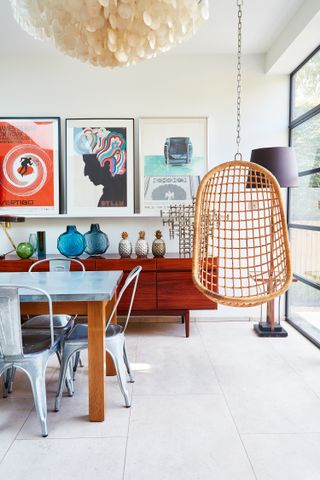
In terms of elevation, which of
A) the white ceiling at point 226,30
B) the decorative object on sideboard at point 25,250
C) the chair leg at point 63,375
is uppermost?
the white ceiling at point 226,30

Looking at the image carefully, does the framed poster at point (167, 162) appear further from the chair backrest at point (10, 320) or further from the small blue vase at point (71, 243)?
the chair backrest at point (10, 320)

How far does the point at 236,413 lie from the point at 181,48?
3.46 meters

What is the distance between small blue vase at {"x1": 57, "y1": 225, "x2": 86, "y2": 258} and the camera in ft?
12.5

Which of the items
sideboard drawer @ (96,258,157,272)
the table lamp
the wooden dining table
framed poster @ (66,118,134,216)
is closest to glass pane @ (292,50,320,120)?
the table lamp

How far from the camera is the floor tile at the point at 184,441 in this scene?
1746mm

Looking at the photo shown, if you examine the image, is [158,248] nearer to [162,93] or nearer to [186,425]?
[162,93]

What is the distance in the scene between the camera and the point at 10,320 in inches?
78.9

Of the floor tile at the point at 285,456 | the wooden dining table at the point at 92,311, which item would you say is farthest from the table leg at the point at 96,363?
the floor tile at the point at 285,456

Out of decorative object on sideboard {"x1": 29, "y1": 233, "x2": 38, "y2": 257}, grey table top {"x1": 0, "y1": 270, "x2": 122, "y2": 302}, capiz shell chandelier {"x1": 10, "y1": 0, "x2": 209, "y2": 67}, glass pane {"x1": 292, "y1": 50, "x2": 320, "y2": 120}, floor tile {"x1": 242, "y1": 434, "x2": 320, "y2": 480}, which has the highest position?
glass pane {"x1": 292, "y1": 50, "x2": 320, "y2": 120}

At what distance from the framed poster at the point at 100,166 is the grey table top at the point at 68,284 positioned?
126cm

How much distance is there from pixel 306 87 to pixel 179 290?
236 centimetres

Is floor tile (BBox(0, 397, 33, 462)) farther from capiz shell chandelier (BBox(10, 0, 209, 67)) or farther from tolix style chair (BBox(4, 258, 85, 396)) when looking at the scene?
capiz shell chandelier (BBox(10, 0, 209, 67))

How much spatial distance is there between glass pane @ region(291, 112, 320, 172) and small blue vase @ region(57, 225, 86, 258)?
235 cm

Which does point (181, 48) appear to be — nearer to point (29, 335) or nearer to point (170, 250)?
point (170, 250)
